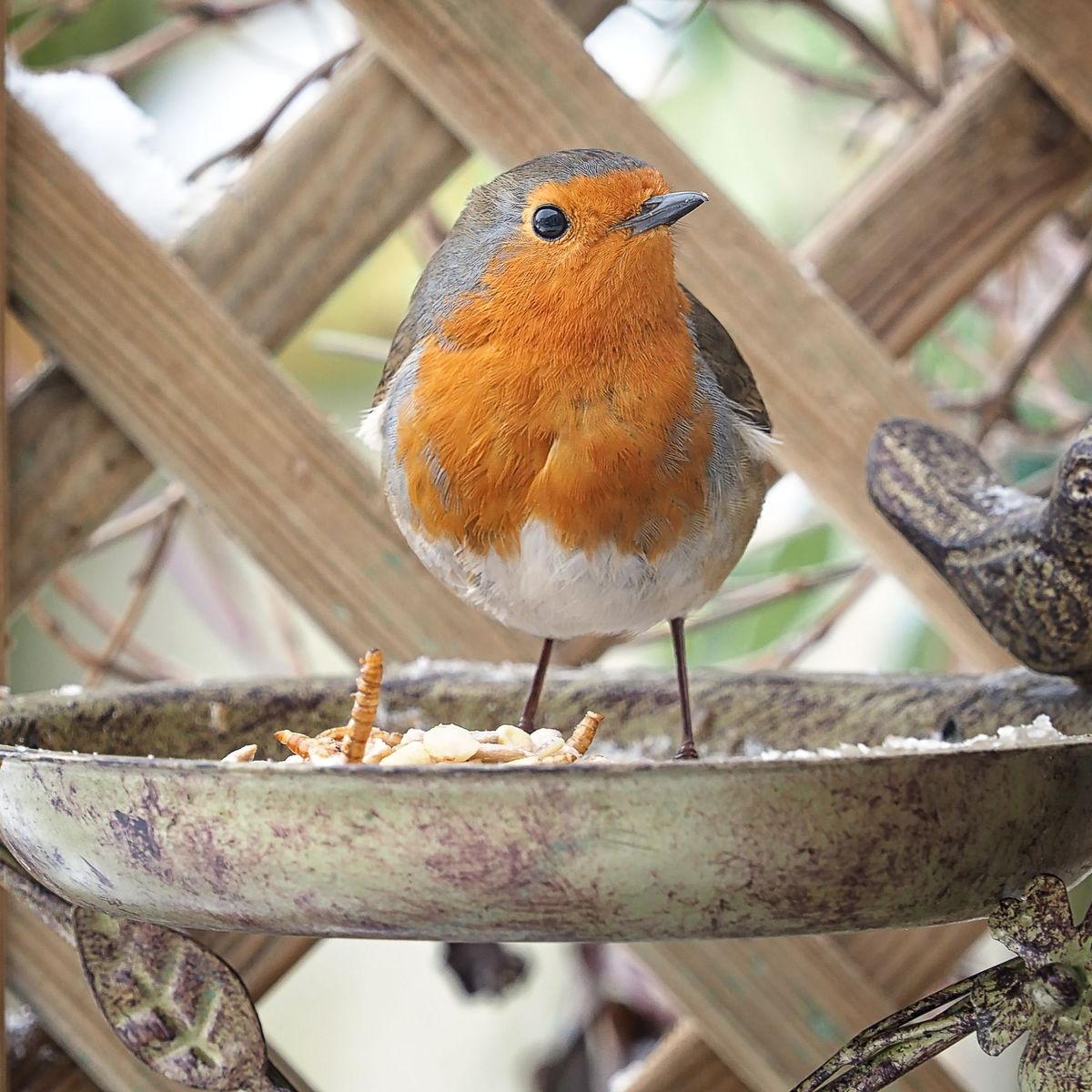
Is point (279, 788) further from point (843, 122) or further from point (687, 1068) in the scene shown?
point (843, 122)

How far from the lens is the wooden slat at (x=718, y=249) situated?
134 centimetres

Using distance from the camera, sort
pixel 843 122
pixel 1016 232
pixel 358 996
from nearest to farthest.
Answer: pixel 1016 232 → pixel 843 122 → pixel 358 996

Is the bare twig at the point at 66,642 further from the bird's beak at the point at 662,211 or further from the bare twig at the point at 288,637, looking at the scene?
the bird's beak at the point at 662,211

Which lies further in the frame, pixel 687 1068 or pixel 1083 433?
pixel 687 1068

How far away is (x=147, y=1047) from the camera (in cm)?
88

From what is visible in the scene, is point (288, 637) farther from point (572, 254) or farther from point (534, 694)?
point (572, 254)

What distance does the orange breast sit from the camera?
853 millimetres

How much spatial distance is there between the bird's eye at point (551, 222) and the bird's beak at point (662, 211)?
0.03 m

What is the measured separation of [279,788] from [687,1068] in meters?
1.01

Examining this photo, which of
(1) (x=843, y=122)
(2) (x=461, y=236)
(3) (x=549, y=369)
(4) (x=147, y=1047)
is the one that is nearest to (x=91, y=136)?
(2) (x=461, y=236)

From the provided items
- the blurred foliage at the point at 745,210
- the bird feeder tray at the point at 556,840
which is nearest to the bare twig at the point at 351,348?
the blurred foliage at the point at 745,210

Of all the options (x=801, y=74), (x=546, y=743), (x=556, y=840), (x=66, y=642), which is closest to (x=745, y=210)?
(x=801, y=74)

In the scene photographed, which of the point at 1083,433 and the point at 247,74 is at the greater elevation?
the point at 247,74

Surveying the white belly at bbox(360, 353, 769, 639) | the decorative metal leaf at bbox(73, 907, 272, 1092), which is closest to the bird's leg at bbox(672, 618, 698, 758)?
the white belly at bbox(360, 353, 769, 639)
